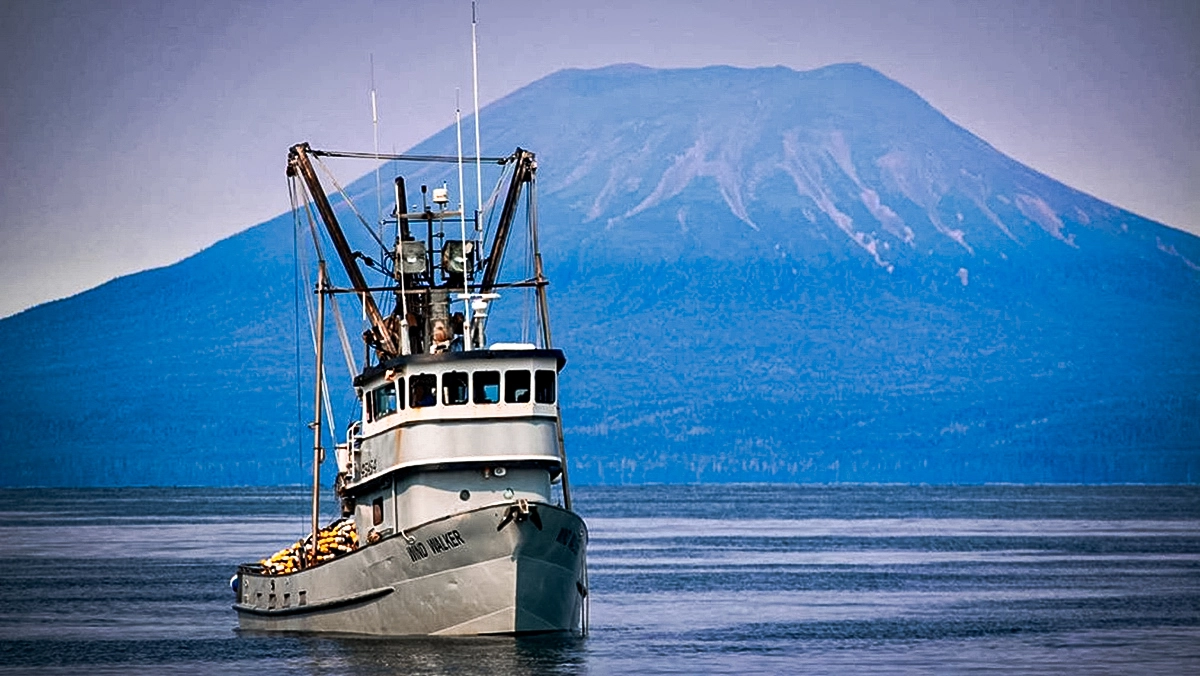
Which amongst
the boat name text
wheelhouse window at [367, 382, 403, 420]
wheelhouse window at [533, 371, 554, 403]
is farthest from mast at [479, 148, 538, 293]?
the boat name text

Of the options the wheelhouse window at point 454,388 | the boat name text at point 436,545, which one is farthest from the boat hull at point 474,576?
the wheelhouse window at point 454,388

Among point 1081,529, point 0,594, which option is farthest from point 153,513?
point 0,594

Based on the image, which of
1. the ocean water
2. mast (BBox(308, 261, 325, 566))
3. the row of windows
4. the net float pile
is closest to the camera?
the row of windows

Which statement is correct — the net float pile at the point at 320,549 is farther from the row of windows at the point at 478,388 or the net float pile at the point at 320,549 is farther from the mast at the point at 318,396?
the row of windows at the point at 478,388

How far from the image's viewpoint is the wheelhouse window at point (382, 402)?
191 ft

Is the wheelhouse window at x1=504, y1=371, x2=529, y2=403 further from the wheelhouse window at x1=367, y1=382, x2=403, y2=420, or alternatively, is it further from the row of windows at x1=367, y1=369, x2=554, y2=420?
the wheelhouse window at x1=367, y1=382, x2=403, y2=420

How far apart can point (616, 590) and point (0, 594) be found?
2214cm

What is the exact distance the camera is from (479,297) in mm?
57531

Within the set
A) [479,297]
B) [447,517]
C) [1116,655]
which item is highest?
[479,297]

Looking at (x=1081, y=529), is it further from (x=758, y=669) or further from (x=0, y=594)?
(x=758, y=669)

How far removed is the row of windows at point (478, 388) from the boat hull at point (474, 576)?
108 inches

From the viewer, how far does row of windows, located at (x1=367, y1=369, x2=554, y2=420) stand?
55.6 m

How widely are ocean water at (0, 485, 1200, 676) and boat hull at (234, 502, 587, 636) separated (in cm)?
61

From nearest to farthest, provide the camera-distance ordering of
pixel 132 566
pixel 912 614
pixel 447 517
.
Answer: pixel 447 517 → pixel 912 614 → pixel 132 566
